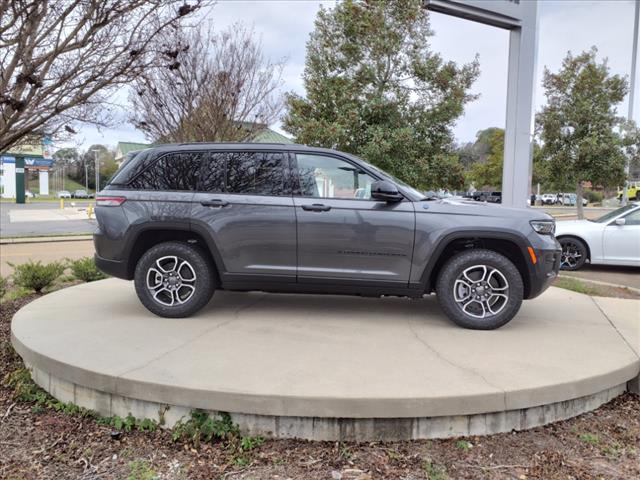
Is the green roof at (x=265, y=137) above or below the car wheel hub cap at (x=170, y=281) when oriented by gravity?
above

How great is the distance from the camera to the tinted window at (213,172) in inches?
193

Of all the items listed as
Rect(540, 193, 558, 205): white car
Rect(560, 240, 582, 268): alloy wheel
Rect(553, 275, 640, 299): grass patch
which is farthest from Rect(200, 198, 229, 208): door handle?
Rect(540, 193, 558, 205): white car

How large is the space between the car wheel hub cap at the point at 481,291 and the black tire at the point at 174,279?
2.38 meters

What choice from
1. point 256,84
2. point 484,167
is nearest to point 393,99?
point 256,84

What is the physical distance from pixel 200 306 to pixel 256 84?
9.30m

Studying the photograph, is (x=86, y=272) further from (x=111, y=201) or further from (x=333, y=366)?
(x=333, y=366)

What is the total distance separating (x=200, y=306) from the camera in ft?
16.2

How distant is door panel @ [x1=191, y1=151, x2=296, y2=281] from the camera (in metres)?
4.73

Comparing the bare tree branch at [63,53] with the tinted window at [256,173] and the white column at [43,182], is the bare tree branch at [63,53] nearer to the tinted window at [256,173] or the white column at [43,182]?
the tinted window at [256,173]

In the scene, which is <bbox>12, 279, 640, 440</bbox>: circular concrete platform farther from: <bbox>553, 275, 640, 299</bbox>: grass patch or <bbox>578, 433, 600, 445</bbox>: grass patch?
<bbox>553, 275, 640, 299</bbox>: grass patch

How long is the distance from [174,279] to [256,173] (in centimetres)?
131

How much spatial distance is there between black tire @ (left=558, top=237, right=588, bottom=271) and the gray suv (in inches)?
229

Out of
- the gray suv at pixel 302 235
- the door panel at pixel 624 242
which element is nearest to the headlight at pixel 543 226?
the gray suv at pixel 302 235

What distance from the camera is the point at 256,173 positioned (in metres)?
4.91
